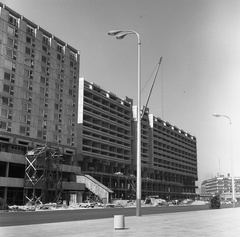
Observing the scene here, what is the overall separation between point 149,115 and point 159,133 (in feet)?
35.9

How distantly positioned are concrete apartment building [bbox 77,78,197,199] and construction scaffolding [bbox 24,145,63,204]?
72.8 ft

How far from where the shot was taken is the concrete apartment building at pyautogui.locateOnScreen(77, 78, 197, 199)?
350 ft

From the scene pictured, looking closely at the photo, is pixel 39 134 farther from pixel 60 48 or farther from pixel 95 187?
pixel 60 48

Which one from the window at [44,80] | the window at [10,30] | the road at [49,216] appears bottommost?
A: the road at [49,216]

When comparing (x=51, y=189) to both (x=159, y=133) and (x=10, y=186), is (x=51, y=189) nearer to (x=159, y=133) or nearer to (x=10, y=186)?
(x=10, y=186)

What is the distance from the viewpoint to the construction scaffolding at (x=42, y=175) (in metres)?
72.0

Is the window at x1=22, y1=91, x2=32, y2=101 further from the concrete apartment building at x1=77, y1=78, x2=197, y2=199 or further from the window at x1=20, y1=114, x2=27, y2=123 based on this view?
the concrete apartment building at x1=77, y1=78, x2=197, y2=199

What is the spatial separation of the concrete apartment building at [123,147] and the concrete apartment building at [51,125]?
34cm

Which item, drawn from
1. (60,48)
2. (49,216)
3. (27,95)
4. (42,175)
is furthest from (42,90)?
(49,216)

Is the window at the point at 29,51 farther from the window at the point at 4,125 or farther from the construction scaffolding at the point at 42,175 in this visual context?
the construction scaffolding at the point at 42,175

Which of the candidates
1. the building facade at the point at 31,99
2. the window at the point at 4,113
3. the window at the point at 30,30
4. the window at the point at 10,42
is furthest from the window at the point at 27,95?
the window at the point at 30,30

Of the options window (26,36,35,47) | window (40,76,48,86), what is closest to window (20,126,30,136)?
window (40,76,48,86)

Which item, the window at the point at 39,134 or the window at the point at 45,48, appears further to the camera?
the window at the point at 45,48

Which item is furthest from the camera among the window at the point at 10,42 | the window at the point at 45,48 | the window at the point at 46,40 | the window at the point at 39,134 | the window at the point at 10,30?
the window at the point at 46,40
